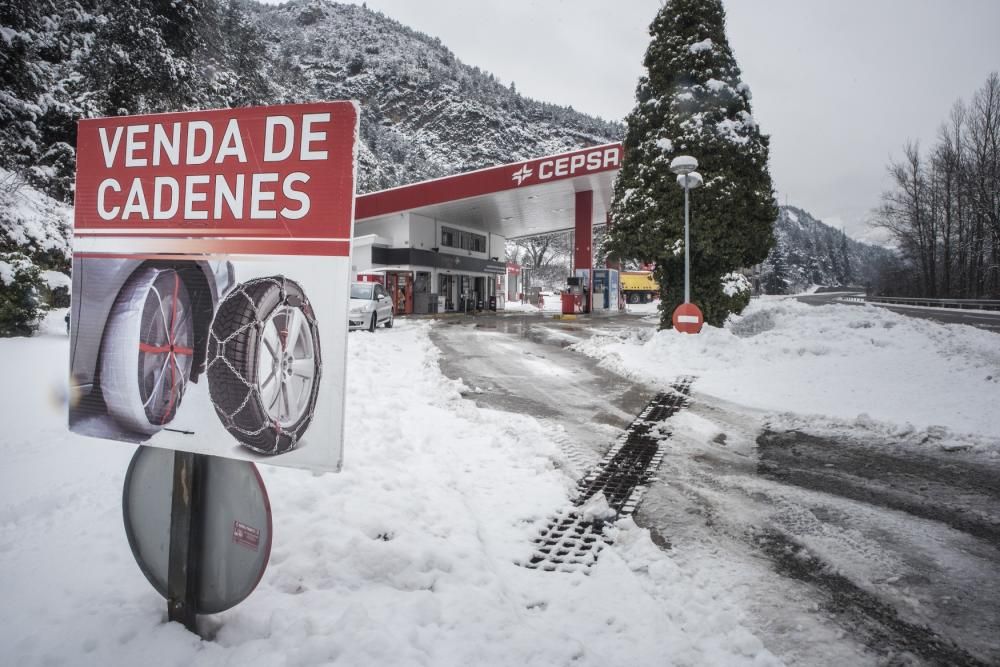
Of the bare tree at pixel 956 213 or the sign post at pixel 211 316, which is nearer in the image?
the sign post at pixel 211 316

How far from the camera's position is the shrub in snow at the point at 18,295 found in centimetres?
915

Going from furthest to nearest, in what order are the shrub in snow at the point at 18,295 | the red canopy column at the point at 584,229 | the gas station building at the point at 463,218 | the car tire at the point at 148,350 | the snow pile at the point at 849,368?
the red canopy column at the point at 584,229 < the gas station building at the point at 463,218 < the shrub in snow at the point at 18,295 < the snow pile at the point at 849,368 < the car tire at the point at 148,350

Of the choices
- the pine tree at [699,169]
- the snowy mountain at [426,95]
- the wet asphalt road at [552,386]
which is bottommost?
the wet asphalt road at [552,386]

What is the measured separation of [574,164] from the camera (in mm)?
22406

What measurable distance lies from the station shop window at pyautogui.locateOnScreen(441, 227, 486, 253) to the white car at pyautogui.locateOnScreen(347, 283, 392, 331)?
1385 centimetres

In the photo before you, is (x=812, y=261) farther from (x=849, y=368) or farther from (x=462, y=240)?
(x=849, y=368)

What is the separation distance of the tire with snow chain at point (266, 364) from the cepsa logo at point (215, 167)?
0.80 ft

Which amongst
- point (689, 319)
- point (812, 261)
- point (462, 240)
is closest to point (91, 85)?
point (462, 240)

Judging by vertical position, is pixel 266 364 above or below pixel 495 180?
below

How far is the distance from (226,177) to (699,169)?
42.0 ft

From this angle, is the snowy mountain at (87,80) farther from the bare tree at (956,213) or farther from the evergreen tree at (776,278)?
the evergreen tree at (776,278)

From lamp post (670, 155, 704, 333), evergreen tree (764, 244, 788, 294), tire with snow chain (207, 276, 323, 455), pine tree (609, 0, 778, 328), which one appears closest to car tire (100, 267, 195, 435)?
tire with snow chain (207, 276, 323, 455)

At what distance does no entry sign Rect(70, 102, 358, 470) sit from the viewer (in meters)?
1.68

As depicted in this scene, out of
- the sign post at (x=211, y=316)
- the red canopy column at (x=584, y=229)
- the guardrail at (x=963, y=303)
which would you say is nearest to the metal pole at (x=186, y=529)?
the sign post at (x=211, y=316)
